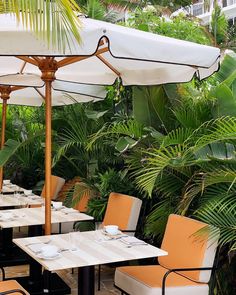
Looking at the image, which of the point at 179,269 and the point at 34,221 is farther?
the point at 34,221

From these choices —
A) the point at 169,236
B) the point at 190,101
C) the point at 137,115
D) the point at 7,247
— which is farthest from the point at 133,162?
the point at 7,247

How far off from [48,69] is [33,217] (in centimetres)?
160

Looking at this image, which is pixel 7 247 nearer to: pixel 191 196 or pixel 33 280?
pixel 33 280

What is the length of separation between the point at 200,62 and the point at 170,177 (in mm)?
1349

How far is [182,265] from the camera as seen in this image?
4484mm

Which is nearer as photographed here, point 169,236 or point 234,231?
point 234,231

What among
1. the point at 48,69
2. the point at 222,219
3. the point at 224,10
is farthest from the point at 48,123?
the point at 224,10

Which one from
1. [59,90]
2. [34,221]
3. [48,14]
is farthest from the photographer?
[59,90]

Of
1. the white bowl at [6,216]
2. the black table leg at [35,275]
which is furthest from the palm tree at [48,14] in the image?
the black table leg at [35,275]

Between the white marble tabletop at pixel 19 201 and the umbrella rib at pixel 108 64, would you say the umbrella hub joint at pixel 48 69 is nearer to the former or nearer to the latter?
the umbrella rib at pixel 108 64

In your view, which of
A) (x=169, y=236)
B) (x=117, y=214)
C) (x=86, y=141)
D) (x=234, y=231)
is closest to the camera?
(x=234, y=231)

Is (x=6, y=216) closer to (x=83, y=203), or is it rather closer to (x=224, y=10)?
(x=83, y=203)

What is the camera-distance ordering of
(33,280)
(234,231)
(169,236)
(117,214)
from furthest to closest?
(117,214), (33,280), (169,236), (234,231)

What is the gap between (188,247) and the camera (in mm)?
4465
